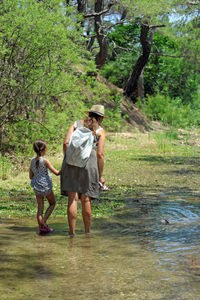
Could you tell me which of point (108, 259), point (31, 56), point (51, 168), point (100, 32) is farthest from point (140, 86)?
point (108, 259)

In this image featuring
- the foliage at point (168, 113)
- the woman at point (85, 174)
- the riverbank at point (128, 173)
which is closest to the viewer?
the woman at point (85, 174)

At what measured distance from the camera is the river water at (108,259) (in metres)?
4.05

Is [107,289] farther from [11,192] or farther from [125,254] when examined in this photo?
[11,192]

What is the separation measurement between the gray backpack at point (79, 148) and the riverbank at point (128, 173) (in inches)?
72.1

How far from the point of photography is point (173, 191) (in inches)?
397

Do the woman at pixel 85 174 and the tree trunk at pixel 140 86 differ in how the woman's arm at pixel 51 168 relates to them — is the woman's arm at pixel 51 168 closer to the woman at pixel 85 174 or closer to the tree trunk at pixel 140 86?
the woman at pixel 85 174

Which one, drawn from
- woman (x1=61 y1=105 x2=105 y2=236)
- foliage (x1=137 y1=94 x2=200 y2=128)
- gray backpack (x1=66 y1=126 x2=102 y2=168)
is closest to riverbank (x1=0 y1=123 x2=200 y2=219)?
woman (x1=61 y1=105 x2=105 y2=236)

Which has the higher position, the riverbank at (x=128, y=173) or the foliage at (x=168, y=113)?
the foliage at (x=168, y=113)

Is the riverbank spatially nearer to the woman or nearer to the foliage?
the woman

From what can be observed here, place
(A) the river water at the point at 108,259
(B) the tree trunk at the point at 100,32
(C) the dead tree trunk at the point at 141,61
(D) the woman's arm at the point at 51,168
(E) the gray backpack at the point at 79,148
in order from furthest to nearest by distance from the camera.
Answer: (C) the dead tree trunk at the point at 141,61, (B) the tree trunk at the point at 100,32, (D) the woman's arm at the point at 51,168, (E) the gray backpack at the point at 79,148, (A) the river water at the point at 108,259

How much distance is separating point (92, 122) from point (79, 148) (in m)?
0.39

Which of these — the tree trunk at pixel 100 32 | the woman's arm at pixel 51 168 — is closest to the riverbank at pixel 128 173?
the woman's arm at pixel 51 168

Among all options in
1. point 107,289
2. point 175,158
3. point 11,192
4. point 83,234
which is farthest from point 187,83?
point 107,289

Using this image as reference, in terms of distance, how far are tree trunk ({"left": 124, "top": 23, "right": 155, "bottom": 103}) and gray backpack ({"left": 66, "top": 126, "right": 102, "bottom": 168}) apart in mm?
20678
